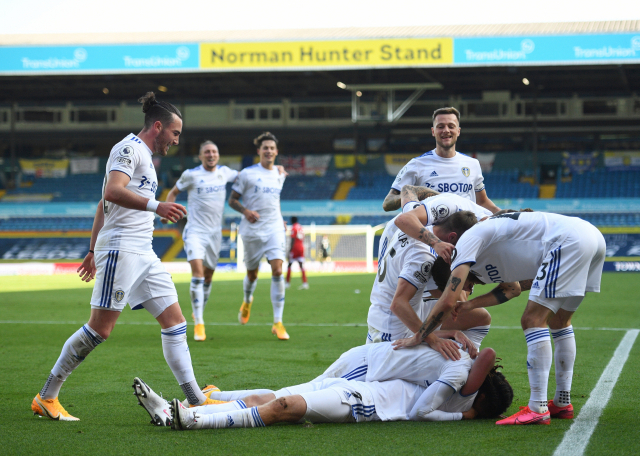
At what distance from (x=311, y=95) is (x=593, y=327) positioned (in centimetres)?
3027

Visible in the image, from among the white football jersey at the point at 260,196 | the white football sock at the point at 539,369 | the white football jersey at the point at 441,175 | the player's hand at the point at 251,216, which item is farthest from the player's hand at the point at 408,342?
the white football jersey at the point at 260,196

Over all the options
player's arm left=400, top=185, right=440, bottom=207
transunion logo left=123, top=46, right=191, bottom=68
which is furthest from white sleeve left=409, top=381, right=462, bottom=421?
transunion logo left=123, top=46, right=191, bottom=68

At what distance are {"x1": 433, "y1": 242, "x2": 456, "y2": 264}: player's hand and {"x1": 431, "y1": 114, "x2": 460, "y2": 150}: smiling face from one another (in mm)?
2204

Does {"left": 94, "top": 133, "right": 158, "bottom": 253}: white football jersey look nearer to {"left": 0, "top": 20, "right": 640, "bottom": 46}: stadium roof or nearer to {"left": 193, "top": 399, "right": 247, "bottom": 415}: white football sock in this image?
{"left": 193, "top": 399, "right": 247, "bottom": 415}: white football sock

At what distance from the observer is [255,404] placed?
439 centimetres

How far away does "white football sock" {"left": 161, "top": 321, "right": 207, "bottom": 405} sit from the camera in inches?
183

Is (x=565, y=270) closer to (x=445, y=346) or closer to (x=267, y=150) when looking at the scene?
(x=445, y=346)

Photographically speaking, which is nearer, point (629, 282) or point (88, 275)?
point (88, 275)

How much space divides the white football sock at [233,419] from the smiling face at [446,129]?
3.34 m

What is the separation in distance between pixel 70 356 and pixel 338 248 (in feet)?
82.1

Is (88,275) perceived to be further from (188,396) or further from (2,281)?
(2,281)

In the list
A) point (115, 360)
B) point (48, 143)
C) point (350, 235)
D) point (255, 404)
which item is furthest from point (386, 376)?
point (48, 143)

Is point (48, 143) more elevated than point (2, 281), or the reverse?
point (48, 143)

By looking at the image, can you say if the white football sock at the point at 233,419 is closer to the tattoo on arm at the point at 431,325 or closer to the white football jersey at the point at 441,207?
the tattoo on arm at the point at 431,325
